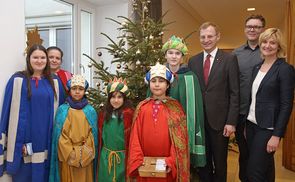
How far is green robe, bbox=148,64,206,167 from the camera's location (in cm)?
244

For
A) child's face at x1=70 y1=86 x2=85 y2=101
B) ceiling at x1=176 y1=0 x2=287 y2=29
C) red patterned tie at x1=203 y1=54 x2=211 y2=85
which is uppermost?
ceiling at x1=176 y1=0 x2=287 y2=29

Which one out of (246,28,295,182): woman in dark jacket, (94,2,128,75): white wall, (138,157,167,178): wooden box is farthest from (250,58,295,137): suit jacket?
(94,2,128,75): white wall

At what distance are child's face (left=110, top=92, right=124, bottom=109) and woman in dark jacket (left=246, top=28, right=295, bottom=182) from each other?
1112 millimetres

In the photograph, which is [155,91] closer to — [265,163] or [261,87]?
[261,87]

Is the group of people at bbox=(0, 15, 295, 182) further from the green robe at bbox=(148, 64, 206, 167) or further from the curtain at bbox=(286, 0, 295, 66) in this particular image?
the curtain at bbox=(286, 0, 295, 66)

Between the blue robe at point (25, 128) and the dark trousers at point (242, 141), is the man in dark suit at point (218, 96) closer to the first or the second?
the dark trousers at point (242, 141)

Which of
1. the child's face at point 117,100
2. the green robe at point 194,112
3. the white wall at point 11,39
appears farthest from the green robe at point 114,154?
the white wall at point 11,39

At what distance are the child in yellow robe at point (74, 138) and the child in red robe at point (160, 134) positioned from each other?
14.9 inches

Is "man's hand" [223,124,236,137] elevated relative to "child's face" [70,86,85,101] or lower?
lower

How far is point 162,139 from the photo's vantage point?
7.52 ft

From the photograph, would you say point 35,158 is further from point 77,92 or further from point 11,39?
point 11,39

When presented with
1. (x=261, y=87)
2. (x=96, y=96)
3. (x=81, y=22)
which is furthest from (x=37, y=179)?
(x=81, y=22)

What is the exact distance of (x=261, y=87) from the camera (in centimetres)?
238

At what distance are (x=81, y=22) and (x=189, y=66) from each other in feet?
6.75
